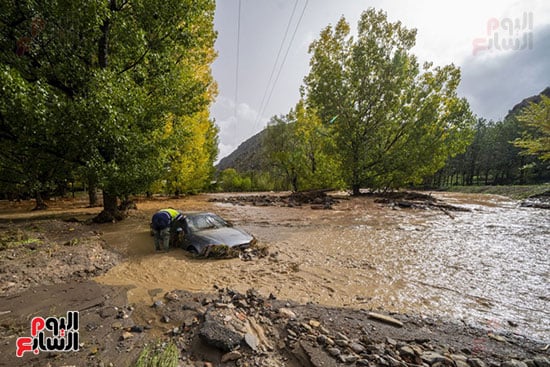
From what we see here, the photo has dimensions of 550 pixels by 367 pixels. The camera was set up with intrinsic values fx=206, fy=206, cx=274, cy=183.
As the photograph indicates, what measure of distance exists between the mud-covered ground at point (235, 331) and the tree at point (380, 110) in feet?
51.6

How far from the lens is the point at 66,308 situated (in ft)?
10.8

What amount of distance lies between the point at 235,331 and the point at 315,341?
1.00m

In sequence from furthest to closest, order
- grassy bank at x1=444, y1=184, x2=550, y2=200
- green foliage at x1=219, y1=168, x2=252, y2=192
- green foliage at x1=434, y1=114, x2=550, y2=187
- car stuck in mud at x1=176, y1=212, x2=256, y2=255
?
green foliage at x1=434, y1=114, x2=550, y2=187 → green foliage at x1=219, y1=168, x2=252, y2=192 → grassy bank at x1=444, y1=184, x2=550, y2=200 → car stuck in mud at x1=176, y1=212, x2=256, y2=255

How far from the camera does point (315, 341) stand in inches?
98.3

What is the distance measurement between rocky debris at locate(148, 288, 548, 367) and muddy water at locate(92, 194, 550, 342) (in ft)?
2.53

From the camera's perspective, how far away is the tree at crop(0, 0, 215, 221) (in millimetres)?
7000

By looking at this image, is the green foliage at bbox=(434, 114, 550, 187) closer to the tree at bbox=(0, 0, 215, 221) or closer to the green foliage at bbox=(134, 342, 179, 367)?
the tree at bbox=(0, 0, 215, 221)

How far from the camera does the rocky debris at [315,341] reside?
7.34 ft

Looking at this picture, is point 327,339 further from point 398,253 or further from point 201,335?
point 398,253

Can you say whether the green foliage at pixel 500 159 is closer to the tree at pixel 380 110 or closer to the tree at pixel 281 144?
the tree at pixel 380 110

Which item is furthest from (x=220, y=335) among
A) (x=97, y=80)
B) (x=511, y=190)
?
(x=511, y=190)

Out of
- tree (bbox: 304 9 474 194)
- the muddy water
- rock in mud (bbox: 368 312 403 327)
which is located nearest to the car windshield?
the muddy water

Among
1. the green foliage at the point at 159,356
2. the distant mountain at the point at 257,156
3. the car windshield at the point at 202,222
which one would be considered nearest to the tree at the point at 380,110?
the distant mountain at the point at 257,156

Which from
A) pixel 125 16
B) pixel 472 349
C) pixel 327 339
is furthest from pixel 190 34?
pixel 472 349
